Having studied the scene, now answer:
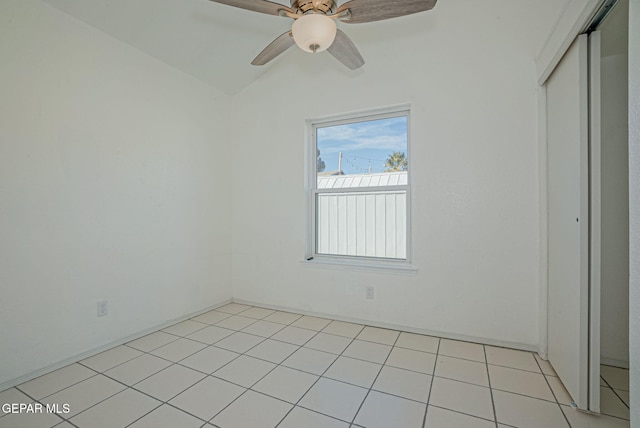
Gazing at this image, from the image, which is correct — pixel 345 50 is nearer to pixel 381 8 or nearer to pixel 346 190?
pixel 381 8

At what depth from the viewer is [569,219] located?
1759mm

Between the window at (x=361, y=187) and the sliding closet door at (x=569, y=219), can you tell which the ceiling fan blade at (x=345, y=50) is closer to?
the window at (x=361, y=187)

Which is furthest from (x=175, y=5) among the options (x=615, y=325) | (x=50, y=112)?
(x=615, y=325)

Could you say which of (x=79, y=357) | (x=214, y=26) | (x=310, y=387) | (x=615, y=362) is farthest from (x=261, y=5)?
(x=615, y=362)

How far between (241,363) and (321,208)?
1.72 metres

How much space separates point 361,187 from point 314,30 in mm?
1687

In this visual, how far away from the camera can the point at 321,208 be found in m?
3.29

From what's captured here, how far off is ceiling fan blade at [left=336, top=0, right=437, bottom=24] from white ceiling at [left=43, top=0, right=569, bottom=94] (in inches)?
46.9

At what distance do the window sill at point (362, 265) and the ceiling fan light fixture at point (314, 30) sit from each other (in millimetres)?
1959

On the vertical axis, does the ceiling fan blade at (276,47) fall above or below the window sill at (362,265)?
above

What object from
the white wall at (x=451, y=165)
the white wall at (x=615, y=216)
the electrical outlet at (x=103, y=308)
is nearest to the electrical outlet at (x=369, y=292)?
the white wall at (x=451, y=165)

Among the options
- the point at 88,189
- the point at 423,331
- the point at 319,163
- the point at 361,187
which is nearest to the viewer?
the point at 88,189

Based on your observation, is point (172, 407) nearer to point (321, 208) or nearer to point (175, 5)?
point (321, 208)

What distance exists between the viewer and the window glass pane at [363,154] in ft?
9.51
